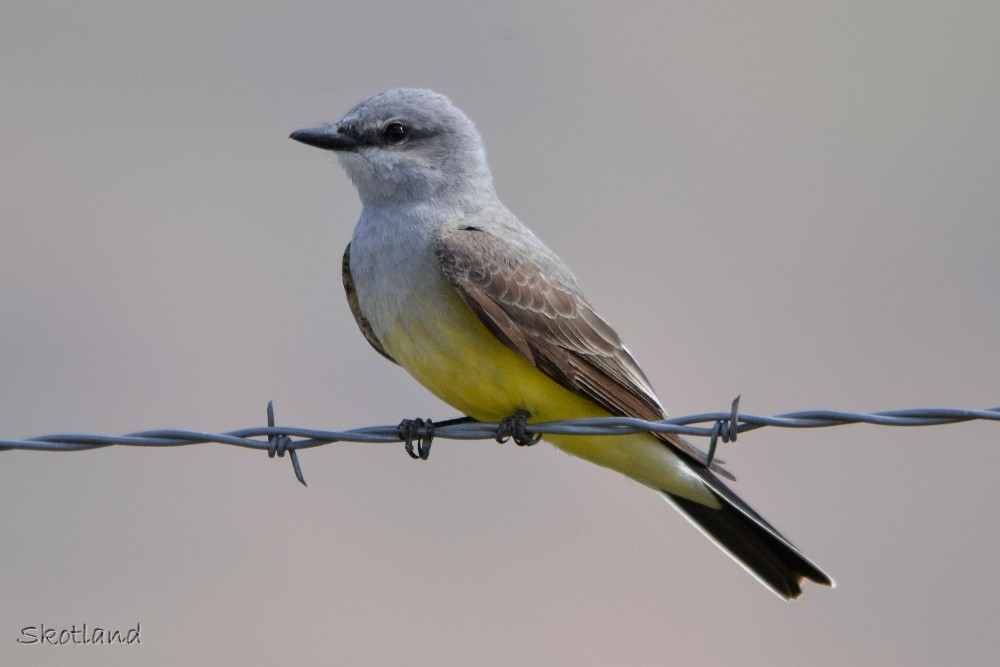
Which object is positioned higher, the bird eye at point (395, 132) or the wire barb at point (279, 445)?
the bird eye at point (395, 132)

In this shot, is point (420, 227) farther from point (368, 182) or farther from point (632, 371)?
point (632, 371)

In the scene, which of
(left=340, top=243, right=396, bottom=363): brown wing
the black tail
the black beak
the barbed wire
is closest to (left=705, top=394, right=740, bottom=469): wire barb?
the barbed wire

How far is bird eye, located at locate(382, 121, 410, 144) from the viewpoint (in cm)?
615

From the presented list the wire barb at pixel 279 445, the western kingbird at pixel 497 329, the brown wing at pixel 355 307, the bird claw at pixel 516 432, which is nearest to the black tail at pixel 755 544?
the western kingbird at pixel 497 329

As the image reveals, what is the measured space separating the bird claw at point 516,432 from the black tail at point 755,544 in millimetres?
868

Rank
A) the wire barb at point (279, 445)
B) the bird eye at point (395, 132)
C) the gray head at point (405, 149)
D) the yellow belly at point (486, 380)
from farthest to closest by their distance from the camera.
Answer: the bird eye at point (395, 132) → the gray head at point (405, 149) → the yellow belly at point (486, 380) → the wire barb at point (279, 445)

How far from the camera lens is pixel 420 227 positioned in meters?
5.66

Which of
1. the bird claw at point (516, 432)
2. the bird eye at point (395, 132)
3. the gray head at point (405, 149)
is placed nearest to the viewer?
the bird claw at point (516, 432)

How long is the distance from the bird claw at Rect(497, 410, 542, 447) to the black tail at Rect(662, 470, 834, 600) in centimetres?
87

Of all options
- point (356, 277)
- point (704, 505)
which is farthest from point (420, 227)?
point (704, 505)

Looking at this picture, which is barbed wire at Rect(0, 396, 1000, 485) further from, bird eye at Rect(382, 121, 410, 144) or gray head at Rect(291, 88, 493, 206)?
bird eye at Rect(382, 121, 410, 144)

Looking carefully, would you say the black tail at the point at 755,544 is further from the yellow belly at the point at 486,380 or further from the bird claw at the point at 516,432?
the bird claw at the point at 516,432

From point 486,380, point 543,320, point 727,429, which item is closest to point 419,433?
point 486,380

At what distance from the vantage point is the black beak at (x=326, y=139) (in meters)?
6.01
